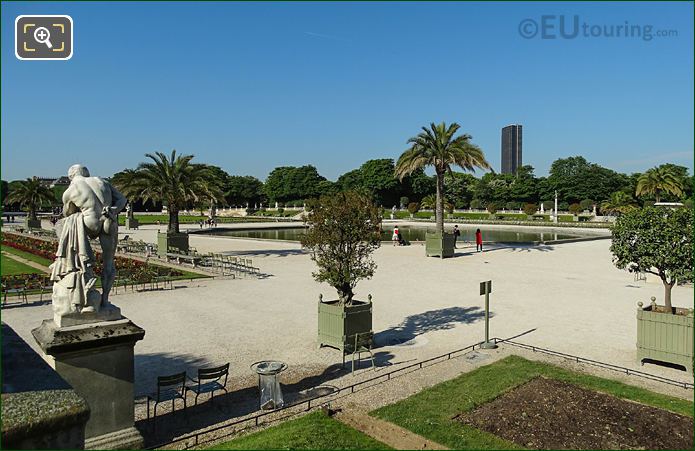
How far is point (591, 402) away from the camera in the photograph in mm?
8312

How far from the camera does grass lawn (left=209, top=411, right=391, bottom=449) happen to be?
6.70 m

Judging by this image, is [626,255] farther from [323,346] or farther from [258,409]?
[258,409]

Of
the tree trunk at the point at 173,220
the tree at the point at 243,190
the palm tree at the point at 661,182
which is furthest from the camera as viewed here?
the tree at the point at 243,190

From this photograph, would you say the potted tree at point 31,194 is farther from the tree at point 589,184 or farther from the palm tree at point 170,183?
the tree at point 589,184

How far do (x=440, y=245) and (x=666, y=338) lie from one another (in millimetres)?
19550

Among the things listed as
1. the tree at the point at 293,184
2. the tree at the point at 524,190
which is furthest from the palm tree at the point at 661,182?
the tree at the point at 293,184

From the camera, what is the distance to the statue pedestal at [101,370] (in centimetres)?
660

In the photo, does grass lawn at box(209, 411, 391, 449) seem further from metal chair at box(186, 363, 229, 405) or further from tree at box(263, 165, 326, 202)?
tree at box(263, 165, 326, 202)

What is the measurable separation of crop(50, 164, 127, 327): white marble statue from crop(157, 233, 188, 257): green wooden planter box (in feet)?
72.1

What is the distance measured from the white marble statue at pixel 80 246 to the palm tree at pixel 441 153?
85.3 feet

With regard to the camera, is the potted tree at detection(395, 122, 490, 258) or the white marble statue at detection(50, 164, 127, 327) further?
the potted tree at detection(395, 122, 490, 258)

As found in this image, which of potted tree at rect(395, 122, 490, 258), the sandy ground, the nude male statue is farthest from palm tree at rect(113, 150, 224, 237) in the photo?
the nude male statue

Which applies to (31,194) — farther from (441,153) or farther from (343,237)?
(343,237)

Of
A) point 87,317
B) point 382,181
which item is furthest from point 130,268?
point 382,181
